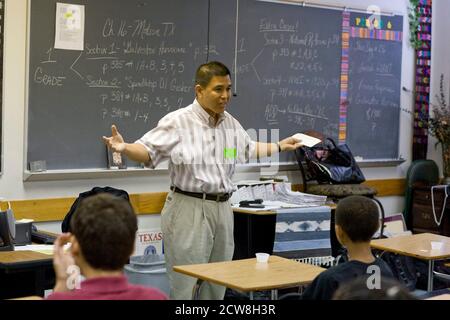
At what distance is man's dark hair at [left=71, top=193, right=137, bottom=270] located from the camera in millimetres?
1838

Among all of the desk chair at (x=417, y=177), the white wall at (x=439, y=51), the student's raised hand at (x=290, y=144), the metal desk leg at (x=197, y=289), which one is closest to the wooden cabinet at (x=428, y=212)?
the desk chair at (x=417, y=177)

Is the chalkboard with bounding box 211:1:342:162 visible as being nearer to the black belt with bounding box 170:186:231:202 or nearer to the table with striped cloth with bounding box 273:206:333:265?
the table with striped cloth with bounding box 273:206:333:265

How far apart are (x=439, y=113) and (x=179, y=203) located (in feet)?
13.0

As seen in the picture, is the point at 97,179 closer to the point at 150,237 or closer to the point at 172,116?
the point at 150,237

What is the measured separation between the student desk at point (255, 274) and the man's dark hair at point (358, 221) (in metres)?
0.37

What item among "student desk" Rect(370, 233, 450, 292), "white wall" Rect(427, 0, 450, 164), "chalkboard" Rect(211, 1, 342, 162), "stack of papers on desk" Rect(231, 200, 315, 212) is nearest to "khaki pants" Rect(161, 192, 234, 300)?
"student desk" Rect(370, 233, 450, 292)

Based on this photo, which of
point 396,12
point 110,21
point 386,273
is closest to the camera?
point 386,273

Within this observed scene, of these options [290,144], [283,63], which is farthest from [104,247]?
[283,63]

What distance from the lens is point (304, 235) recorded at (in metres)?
5.47

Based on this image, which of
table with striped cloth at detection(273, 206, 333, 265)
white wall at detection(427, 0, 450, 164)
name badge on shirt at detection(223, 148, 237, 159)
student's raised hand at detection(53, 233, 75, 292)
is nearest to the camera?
student's raised hand at detection(53, 233, 75, 292)

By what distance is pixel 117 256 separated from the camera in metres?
1.85

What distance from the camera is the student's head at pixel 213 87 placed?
400 cm

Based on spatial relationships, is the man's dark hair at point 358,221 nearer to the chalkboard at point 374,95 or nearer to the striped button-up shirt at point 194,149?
the striped button-up shirt at point 194,149
